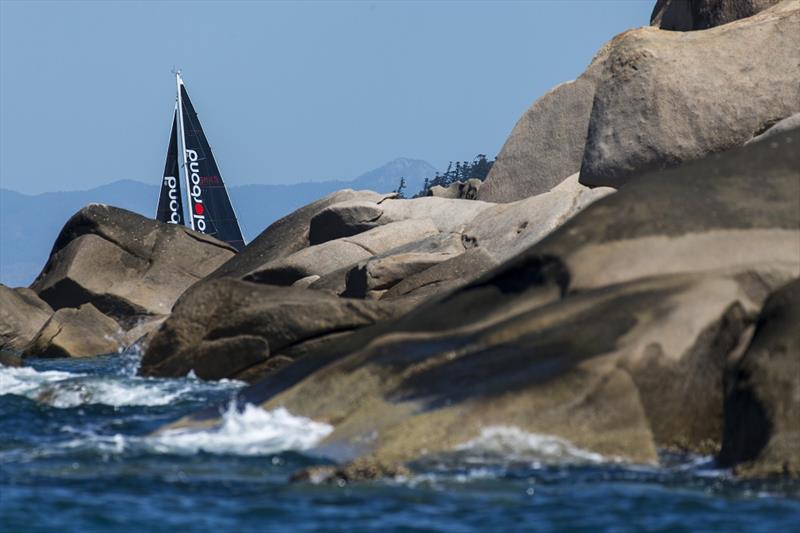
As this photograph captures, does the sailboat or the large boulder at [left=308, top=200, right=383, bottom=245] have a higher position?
the sailboat

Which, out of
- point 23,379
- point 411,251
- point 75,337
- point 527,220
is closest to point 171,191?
point 75,337

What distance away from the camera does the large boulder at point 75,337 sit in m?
32.6

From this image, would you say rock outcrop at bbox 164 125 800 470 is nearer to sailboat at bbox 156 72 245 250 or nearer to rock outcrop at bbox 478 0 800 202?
rock outcrop at bbox 478 0 800 202

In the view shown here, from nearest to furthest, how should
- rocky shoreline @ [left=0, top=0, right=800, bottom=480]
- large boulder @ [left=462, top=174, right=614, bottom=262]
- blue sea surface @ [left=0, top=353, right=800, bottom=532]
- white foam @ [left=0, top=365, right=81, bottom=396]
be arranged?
blue sea surface @ [left=0, top=353, right=800, bottom=532] → rocky shoreline @ [left=0, top=0, right=800, bottom=480] → white foam @ [left=0, top=365, right=81, bottom=396] → large boulder @ [left=462, top=174, right=614, bottom=262]

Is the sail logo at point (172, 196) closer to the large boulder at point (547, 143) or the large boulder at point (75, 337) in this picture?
the large boulder at point (547, 143)

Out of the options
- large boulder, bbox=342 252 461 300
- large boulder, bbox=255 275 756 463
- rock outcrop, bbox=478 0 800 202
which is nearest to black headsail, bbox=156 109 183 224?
large boulder, bbox=342 252 461 300

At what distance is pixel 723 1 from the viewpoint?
1297 inches

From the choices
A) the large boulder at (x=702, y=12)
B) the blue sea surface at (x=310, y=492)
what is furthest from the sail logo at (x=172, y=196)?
the blue sea surface at (x=310, y=492)

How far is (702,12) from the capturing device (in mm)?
33594

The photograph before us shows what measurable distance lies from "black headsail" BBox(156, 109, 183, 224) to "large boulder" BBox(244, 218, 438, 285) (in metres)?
37.1

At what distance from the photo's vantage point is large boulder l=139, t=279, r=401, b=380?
22391mm

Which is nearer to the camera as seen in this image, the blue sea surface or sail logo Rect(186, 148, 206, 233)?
the blue sea surface

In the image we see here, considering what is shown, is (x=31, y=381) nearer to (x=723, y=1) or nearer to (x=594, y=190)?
(x=594, y=190)

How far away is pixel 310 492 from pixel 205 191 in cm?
6240
